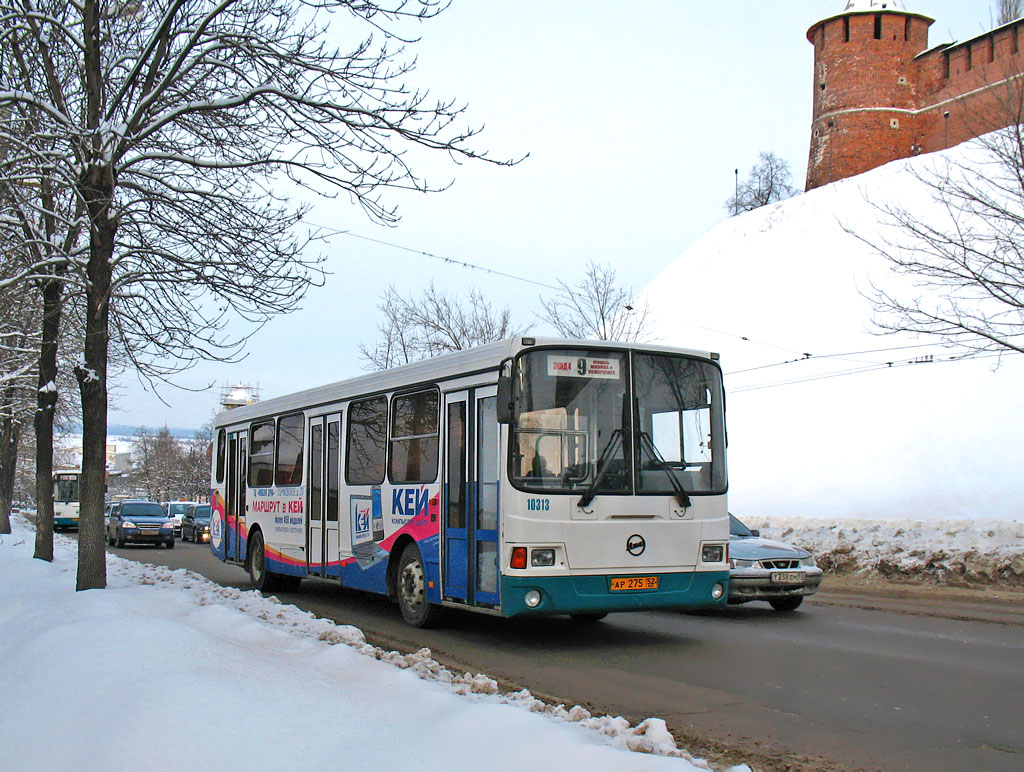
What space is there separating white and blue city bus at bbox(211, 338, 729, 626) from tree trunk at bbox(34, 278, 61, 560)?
654cm

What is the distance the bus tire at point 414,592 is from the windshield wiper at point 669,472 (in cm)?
301

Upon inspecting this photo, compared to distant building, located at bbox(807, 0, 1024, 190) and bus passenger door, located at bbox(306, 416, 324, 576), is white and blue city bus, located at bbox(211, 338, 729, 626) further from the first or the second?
distant building, located at bbox(807, 0, 1024, 190)

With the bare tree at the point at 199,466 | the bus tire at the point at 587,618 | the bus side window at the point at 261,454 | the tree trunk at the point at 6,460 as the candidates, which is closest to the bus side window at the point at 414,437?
the bus tire at the point at 587,618

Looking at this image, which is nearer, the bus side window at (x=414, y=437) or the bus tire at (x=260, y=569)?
the bus side window at (x=414, y=437)

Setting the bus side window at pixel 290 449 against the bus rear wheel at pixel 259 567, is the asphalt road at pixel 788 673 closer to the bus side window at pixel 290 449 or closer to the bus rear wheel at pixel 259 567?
the bus side window at pixel 290 449

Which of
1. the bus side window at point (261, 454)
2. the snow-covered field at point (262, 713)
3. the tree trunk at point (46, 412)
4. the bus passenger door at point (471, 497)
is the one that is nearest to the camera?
the snow-covered field at point (262, 713)

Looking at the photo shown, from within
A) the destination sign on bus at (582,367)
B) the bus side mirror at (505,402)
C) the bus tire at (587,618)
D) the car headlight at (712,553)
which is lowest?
the bus tire at (587,618)

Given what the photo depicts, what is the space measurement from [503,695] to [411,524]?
15.7ft

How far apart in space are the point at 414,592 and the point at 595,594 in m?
2.74

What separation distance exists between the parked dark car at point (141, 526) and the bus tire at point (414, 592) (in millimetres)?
Result: 27481

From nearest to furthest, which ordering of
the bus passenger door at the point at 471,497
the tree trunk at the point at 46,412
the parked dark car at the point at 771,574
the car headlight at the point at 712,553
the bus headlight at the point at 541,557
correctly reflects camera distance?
the bus headlight at the point at 541,557 < the bus passenger door at the point at 471,497 < the car headlight at the point at 712,553 < the parked dark car at the point at 771,574 < the tree trunk at the point at 46,412

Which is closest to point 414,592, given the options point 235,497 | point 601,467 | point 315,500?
point 601,467

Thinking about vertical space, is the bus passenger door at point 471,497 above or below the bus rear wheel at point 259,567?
above

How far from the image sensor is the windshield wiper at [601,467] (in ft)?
31.5
